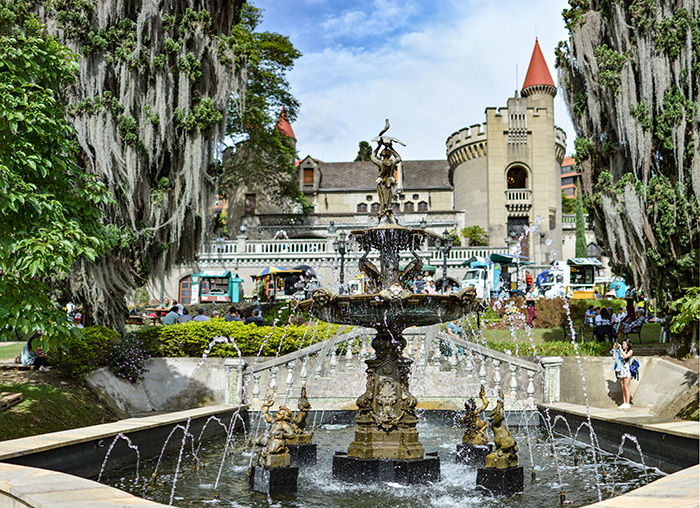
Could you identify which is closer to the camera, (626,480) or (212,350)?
(626,480)

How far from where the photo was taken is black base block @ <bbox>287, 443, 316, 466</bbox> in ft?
27.8

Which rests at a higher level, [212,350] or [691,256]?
[691,256]

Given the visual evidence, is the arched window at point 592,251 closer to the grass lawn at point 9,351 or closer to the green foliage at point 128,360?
the grass lawn at point 9,351

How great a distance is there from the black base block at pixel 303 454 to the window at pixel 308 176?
4971cm

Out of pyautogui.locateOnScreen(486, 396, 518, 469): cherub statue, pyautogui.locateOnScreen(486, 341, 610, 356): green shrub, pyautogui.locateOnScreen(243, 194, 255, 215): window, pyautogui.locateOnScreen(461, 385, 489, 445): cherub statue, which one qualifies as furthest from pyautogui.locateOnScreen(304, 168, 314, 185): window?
pyautogui.locateOnScreen(486, 396, 518, 469): cherub statue

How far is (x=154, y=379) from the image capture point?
14320 millimetres

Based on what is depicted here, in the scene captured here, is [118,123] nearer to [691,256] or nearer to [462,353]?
[462,353]

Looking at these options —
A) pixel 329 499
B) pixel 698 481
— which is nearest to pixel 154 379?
pixel 329 499

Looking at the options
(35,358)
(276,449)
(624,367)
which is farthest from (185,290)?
(276,449)

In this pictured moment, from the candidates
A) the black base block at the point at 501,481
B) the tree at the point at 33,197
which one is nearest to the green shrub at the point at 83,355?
the tree at the point at 33,197

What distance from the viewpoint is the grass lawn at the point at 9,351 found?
1713 cm

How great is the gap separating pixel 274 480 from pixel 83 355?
777cm

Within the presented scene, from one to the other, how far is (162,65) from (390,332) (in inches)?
391

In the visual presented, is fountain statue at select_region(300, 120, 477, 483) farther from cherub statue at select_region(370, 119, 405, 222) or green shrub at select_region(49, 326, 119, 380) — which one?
green shrub at select_region(49, 326, 119, 380)
